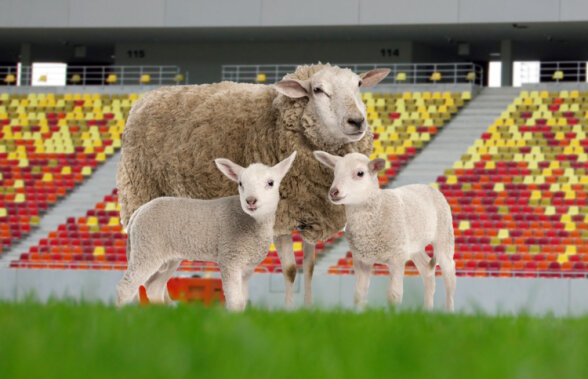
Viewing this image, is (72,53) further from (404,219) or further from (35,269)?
(404,219)

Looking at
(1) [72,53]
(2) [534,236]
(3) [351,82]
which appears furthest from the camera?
(1) [72,53]

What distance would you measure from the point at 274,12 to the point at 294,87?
677 inches

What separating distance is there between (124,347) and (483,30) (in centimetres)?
2273

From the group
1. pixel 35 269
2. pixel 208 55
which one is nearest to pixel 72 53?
pixel 208 55

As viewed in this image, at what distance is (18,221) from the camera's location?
61.4ft

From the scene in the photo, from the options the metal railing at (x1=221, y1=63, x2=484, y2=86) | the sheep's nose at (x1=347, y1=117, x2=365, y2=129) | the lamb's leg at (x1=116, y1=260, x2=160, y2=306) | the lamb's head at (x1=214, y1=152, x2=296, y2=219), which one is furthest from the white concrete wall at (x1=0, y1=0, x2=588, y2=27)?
the lamb's leg at (x1=116, y1=260, x2=160, y2=306)

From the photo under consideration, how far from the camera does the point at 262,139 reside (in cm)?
699

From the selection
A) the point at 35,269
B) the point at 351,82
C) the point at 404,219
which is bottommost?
the point at 35,269

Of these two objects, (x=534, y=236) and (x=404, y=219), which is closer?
(x=404, y=219)

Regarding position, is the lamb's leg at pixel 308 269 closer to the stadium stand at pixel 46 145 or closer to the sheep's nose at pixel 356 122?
the sheep's nose at pixel 356 122

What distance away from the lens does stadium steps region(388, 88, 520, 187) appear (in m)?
18.9

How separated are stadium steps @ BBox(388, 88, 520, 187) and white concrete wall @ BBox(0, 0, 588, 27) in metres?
1.92

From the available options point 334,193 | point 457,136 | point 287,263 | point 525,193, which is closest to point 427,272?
point 287,263

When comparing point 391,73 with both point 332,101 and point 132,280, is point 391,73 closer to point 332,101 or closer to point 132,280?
point 332,101
